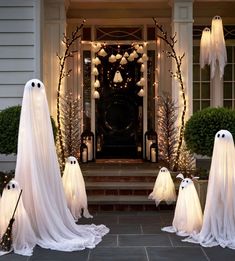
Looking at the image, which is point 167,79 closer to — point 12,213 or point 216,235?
point 216,235

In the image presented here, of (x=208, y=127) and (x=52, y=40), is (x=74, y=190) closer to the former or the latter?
A: (x=208, y=127)

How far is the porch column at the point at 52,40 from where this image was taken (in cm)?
961

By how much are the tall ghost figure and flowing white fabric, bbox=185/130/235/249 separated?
4.73ft

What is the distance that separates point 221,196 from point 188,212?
587 mm

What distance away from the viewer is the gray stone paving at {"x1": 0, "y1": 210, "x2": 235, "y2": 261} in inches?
221

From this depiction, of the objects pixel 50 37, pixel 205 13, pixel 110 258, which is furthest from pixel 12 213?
pixel 205 13

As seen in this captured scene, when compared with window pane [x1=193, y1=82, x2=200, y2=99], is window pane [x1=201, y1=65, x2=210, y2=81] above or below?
above

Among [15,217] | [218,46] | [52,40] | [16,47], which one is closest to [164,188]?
[15,217]

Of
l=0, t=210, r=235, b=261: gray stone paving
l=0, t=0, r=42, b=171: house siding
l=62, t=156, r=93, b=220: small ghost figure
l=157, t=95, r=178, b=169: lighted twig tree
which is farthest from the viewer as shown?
l=157, t=95, r=178, b=169: lighted twig tree

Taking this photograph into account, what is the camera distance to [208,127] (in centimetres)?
754

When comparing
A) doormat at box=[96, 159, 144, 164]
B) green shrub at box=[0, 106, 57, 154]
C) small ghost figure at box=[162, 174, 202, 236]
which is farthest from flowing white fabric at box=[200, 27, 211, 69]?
green shrub at box=[0, 106, 57, 154]

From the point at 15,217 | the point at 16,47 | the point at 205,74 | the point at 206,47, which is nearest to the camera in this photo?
the point at 15,217

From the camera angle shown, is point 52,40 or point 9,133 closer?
point 9,133

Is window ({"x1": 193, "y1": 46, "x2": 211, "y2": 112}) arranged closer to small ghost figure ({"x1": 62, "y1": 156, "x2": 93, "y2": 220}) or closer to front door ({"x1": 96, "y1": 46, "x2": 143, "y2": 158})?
front door ({"x1": 96, "y1": 46, "x2": 143, "y2": 158})
